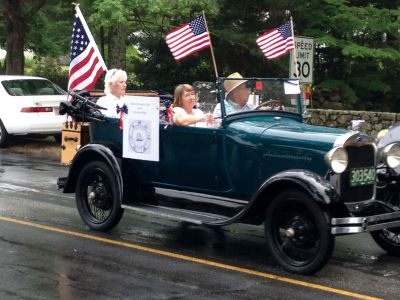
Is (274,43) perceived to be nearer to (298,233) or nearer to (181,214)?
(181,214)

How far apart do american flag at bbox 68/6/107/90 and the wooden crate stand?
169 cm

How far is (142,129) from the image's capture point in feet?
26.6

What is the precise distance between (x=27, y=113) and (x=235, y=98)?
10.3 meters

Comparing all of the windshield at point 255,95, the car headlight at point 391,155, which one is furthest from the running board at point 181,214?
the car headlight at point 391,155

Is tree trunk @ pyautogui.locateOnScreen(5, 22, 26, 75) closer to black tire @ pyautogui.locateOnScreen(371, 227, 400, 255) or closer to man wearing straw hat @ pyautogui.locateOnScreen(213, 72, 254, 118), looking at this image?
man wearing straw hat @ pyautogui.locateOnScreen(213, 72, 254, 118)

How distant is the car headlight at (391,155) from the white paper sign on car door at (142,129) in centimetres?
227

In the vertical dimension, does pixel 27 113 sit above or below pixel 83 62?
below

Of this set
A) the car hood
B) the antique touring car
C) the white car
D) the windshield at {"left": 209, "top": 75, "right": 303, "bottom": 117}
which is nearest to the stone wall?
the white car

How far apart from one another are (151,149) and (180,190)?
53cm

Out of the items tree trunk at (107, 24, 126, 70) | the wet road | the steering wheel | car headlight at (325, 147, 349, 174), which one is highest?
tree trunk at (107, 24, 126, 70)

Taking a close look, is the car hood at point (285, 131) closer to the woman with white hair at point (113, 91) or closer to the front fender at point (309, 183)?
the front fender at point (309, 183)

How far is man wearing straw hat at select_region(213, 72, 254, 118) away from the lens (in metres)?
7.67

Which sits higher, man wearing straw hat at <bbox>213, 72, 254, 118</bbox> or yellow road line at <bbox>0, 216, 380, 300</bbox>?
man wearing straw hat at <bbox>213, 72, 254, 118</bbox>

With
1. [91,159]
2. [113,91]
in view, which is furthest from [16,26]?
[91,159]
